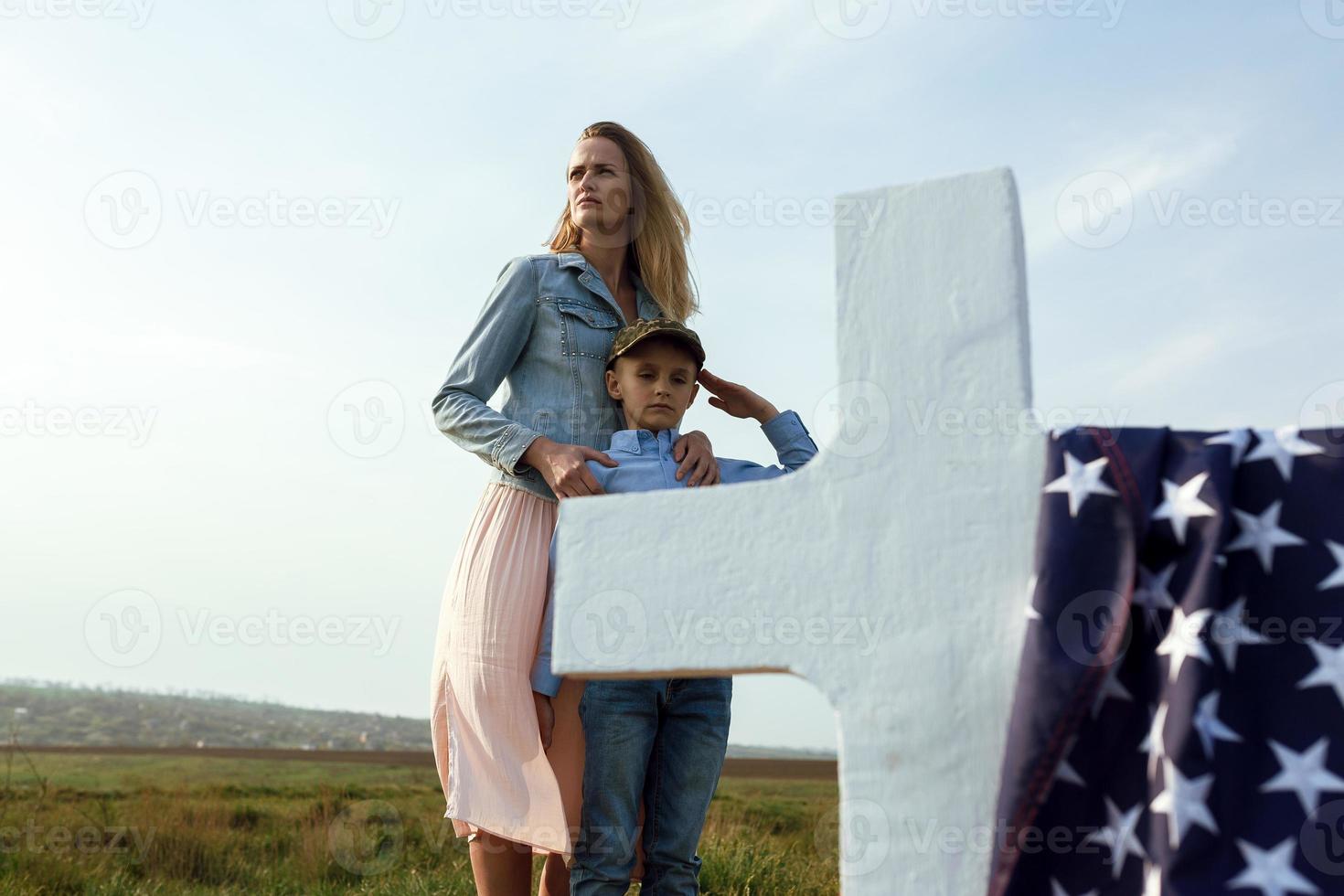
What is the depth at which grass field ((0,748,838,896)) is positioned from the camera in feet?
20.3

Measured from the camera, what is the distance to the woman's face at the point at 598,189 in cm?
382

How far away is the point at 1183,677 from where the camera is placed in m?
1.99

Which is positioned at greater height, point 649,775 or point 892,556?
point 892,556

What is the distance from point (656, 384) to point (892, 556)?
1.33 m

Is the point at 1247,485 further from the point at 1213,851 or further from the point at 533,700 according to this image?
the point at 533,700

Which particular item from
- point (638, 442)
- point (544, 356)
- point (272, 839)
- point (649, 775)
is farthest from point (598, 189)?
point (272, 839)

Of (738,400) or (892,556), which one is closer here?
(892,556)

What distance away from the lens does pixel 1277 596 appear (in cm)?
208

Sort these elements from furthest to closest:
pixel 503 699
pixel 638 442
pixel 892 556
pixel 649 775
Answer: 1. pixel 649 775
2. pixel 638 442
3. pixel 503 699
4. pixel 892 556

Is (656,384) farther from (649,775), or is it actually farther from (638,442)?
(649,775)

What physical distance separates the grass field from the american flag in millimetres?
3969

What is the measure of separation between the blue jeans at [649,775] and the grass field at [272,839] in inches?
95.8

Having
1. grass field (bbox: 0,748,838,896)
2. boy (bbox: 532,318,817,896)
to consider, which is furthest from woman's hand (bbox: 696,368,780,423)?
grass field (bbox: 0,748,838,896)

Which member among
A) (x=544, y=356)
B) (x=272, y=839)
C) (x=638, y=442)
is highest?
(x=544, y=356)
